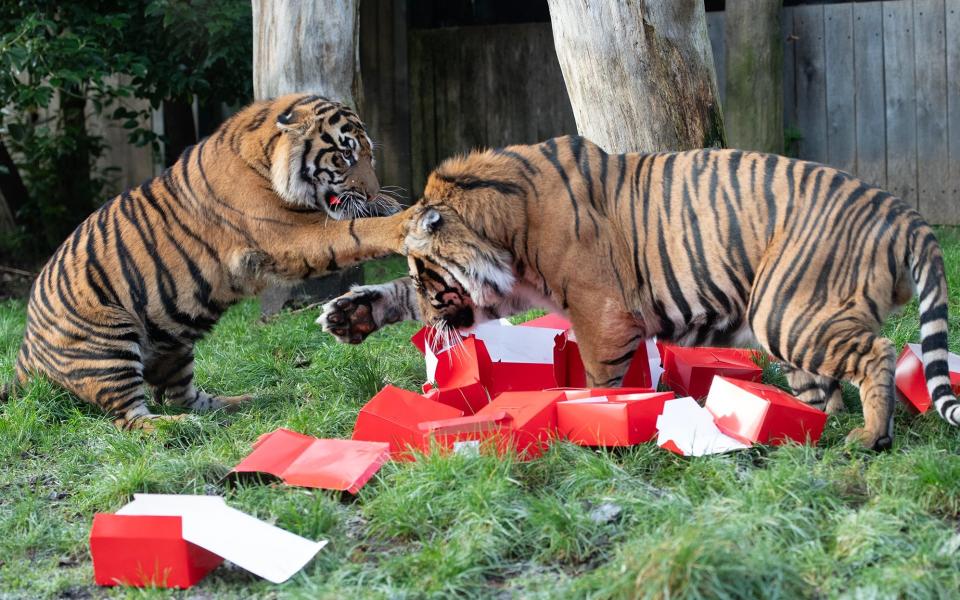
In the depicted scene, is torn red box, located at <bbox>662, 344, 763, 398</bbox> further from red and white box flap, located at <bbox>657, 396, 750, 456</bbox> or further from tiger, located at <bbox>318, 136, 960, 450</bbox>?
red and white box flap, located at <bbox>657, 396, 750, 456</bbox>

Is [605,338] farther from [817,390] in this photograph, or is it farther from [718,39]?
[718,39]

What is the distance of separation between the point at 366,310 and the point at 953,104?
630 centimetres

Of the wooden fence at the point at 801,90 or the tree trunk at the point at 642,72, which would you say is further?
the wooden fence at the point at 801,90

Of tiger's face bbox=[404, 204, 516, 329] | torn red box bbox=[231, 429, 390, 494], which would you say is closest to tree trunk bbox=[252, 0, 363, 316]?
tiger's face bbox=[404, 204, 516, 329]

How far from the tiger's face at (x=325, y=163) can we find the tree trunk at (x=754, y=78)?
164 inches

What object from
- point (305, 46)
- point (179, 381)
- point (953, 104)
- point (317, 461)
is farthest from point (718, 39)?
point (317, 461)

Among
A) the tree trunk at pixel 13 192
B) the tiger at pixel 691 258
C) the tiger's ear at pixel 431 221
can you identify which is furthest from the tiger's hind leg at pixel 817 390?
the tree trunk at pixel 13 192

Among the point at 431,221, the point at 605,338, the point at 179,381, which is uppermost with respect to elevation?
the point at 431,221

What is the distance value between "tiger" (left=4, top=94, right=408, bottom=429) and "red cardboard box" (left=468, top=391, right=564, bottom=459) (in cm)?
119

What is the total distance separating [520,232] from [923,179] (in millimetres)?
6129

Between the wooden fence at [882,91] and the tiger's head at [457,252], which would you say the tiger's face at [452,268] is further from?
the wooden fence at [882,91]

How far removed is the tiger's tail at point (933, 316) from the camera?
3.59 metres

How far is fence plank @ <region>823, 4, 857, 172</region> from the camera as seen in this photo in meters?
9.21

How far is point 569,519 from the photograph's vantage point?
315 cm
